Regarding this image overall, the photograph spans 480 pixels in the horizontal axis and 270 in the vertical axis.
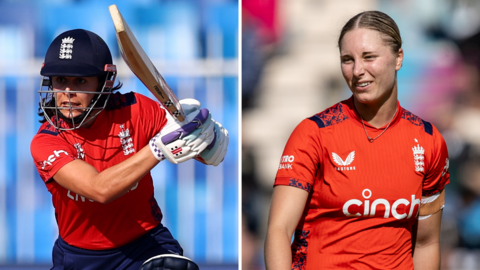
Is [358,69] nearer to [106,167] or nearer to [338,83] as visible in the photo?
[106,167]

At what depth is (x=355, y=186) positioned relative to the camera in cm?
210

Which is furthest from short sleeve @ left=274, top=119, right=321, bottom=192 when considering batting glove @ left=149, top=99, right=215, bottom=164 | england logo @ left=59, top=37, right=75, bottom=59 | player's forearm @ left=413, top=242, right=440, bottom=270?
england logo @ left=59, top=37, right=75, bottom=59

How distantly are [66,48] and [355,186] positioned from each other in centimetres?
145

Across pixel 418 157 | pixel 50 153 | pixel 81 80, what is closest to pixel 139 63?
pixel 81 80

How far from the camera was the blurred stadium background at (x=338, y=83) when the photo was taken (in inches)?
173

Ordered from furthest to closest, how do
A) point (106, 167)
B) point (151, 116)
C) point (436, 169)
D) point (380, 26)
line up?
point (151, 116)
point (106, 167)
point (436, 169)
point (380, 26)

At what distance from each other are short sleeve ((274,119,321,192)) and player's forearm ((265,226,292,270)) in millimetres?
190

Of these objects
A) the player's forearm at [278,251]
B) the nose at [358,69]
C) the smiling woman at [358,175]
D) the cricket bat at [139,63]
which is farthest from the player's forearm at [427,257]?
the cricket bat at [139,63]

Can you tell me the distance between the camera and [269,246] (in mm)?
2061

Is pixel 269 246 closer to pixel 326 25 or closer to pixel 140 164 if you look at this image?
pixel 140 164

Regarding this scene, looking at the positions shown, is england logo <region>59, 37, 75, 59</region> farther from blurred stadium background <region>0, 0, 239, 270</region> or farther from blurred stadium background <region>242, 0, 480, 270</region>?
blurred stadium background <region>0, 0, 239, 270</region>

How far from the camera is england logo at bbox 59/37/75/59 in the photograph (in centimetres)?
252

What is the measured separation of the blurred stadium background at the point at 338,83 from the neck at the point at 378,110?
216cm

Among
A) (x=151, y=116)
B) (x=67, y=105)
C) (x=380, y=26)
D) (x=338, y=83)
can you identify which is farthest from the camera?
(x=338, y=83)
